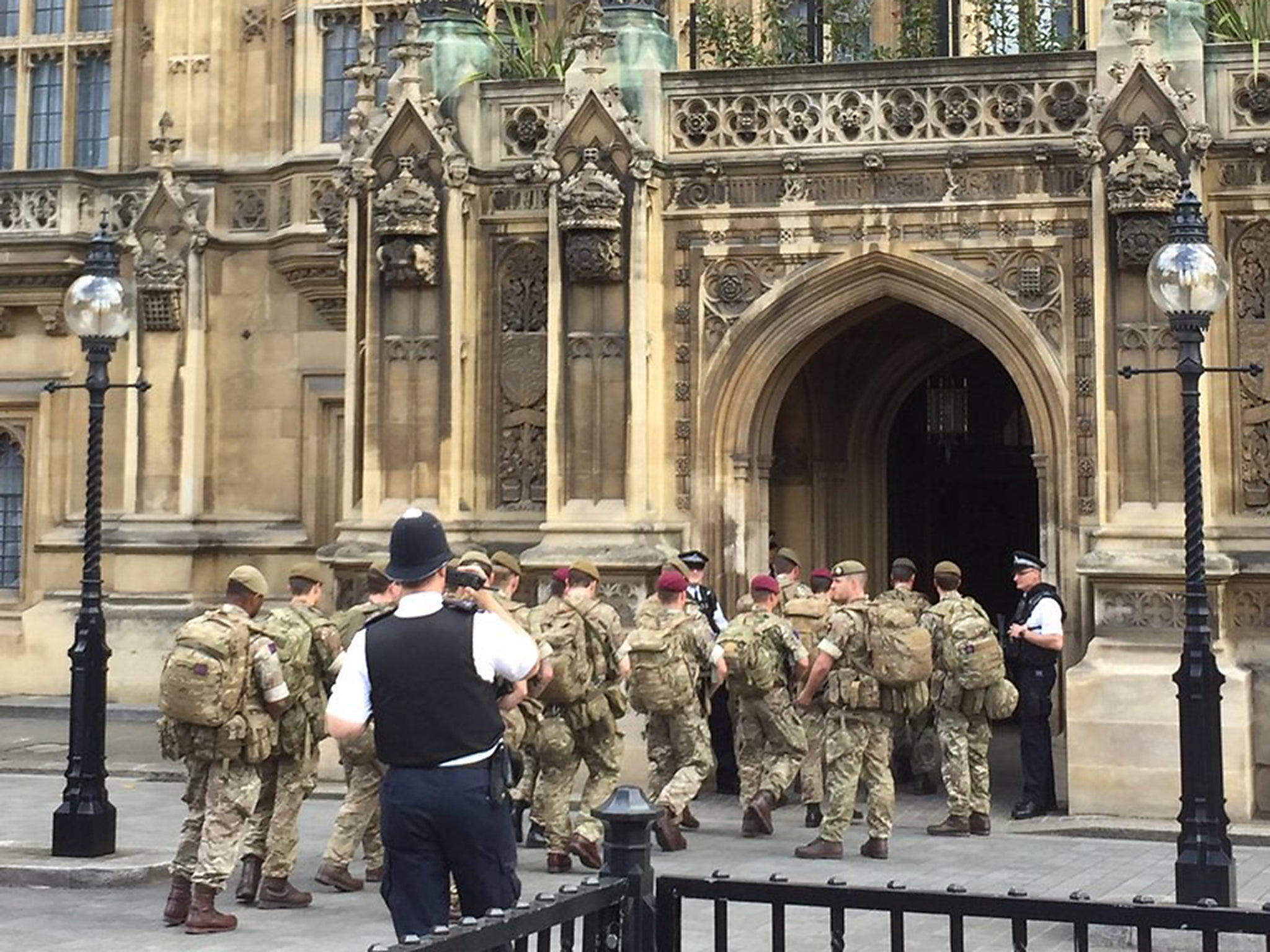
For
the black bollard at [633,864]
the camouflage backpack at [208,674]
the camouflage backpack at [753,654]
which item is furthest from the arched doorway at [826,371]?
the black bollard at [633,864]

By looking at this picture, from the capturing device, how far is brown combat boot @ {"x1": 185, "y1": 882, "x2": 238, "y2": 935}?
9602mm

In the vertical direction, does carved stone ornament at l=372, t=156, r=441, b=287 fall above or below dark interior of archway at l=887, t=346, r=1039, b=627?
above

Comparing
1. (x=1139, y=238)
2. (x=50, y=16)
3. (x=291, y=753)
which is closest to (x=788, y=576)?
(x=1139, y=238)

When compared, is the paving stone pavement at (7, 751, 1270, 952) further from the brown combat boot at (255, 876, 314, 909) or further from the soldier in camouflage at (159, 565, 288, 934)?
the soldier in camouflage at (159, 565, 288, 934)

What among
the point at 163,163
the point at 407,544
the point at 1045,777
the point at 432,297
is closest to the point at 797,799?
the point at 1045,777

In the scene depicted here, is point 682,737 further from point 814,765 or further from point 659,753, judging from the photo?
point 814,765

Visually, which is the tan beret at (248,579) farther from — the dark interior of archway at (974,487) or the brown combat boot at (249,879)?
the dark interior of archway at (974,487)

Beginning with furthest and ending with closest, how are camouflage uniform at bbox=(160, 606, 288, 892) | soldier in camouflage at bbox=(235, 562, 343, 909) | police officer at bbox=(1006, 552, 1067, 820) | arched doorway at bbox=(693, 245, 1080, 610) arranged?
arched doorway at bbox=(693, 245, 1080, 610) < police officer at bbox=(1006, 552, 1067, 820) < soldier in camouflage at bbox=(235, 562, 343, 909) < camouflage uniform at bbox=(160, 606, 288, 892)

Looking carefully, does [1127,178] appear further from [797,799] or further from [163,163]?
[163,163]

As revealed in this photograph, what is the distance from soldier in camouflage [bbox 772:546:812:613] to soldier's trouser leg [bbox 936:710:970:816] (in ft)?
5.97

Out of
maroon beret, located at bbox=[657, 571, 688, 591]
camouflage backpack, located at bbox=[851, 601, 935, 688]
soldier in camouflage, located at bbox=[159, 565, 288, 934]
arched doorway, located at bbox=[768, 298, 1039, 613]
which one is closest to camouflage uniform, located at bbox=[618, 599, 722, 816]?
maroon beret, located at bbox=[657, 571, 688, 591]

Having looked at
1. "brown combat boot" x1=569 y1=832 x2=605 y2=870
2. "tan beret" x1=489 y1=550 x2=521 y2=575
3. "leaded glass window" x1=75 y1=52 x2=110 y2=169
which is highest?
"leaded glass window" x1=75 y1=52 x2=110 y2=169

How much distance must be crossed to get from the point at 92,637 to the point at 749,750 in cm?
449

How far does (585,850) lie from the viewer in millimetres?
11305
